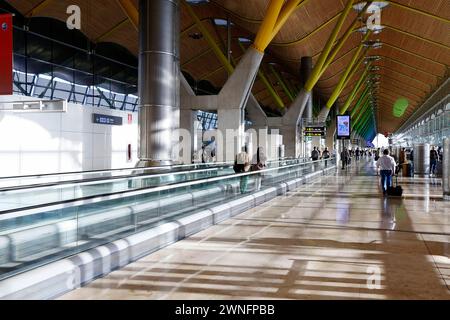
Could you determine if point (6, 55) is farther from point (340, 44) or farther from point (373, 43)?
point (373, 43)

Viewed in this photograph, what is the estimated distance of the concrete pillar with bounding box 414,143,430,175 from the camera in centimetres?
3112

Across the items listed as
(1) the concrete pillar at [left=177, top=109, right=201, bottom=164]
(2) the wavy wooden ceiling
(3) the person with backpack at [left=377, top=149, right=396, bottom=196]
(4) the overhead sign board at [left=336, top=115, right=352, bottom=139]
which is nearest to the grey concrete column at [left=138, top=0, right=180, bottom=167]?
(1) the concrete pillar at [left=177, top=109, right=201, bottom=164]

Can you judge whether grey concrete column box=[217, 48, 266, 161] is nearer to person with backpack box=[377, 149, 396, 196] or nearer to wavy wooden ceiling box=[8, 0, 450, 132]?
wavy wooden ceiling box=[8, 0, 450, 132]

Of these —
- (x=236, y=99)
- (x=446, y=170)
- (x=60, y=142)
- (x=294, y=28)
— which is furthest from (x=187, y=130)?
(x=446, y=170)

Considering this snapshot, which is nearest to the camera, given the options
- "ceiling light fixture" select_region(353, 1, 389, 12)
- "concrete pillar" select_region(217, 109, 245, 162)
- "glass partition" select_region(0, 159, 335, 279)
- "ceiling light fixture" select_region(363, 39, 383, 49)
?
"glass partition" select_region(0, 159, 335, 279)

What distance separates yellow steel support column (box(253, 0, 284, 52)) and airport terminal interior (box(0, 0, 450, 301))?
0.07 metres

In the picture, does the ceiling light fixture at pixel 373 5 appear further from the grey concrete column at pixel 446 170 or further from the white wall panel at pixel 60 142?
the white wall panel at pixel 60 142

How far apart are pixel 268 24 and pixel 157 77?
7.27 m

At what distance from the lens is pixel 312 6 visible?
2928 centimetres

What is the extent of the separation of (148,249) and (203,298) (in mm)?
2486

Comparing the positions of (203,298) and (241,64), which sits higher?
(241,64)

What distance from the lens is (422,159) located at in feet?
103
